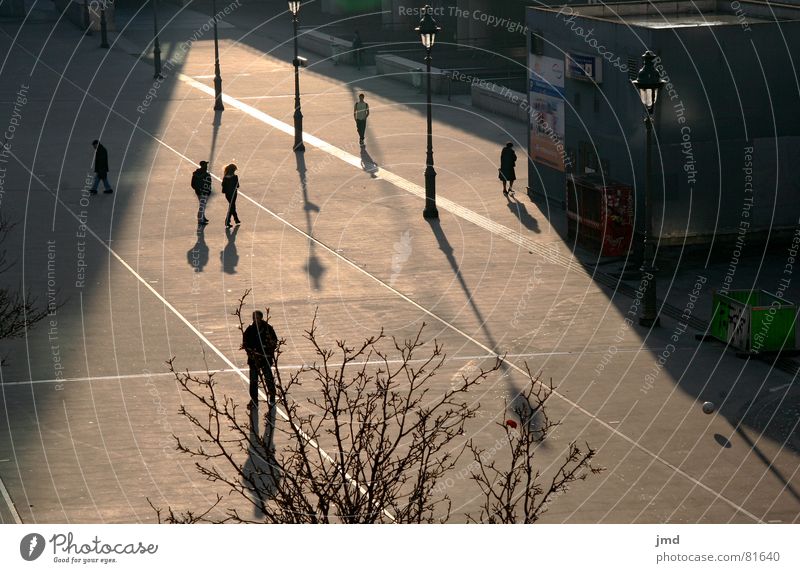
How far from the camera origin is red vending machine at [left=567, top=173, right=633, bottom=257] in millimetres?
31047

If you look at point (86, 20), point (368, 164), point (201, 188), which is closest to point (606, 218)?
point (201, 188)

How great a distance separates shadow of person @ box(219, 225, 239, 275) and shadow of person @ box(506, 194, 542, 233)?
251 inches

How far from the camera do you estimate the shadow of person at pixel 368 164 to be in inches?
1593

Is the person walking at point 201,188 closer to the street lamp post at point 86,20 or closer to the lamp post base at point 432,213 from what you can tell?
the lamp post base at point 432,213

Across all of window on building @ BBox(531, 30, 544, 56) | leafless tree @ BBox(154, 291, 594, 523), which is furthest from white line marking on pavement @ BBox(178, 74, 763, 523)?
window on building @ BBox(531, 30, 544, 56)

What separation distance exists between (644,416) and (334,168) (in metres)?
21.3

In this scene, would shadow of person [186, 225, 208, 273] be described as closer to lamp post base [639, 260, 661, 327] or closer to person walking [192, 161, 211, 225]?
person walking [192, 161, 211, 225]

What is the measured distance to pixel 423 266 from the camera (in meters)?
30.2

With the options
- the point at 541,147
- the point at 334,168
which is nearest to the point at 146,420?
the point at 541,147

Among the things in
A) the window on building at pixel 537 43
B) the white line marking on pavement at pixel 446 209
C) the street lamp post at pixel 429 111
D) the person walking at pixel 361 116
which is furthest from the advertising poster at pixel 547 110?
the person walking at pixel 361 116

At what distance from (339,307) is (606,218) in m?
6.56

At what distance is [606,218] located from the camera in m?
30.9

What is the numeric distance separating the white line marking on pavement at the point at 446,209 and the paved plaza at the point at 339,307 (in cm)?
7

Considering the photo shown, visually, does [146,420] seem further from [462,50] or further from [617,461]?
[462,50]
